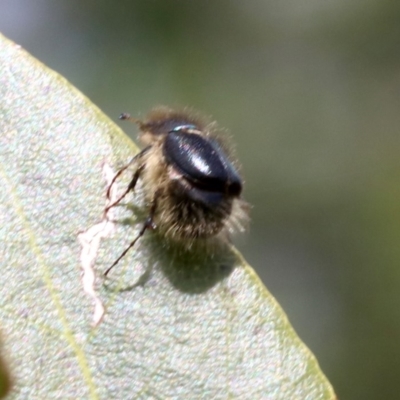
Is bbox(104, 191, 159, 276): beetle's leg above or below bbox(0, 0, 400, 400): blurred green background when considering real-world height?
above

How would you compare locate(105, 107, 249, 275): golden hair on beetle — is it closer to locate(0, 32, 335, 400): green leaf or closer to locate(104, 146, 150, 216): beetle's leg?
locate(104, 146, 150, 216): beetle's leg

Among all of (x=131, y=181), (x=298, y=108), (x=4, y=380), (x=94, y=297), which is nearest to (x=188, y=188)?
(x=131, y=181)

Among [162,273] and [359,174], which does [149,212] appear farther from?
[359,174]

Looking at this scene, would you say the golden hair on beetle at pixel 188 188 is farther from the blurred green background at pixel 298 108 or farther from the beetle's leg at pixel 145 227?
the blurred green background at pixel 298 108

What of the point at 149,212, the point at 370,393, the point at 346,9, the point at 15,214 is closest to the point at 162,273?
the point at 149,212

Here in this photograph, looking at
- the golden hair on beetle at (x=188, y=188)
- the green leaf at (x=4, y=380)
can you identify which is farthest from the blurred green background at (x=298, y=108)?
the green leaf at (x=4, y=380)

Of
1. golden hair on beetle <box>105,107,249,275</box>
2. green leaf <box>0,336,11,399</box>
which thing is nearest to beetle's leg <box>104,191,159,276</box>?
golden hair on beetle <box>105,107,249,275</box>

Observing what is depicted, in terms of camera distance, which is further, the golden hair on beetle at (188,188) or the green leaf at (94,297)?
the golden hair on beetle at (188,188)
